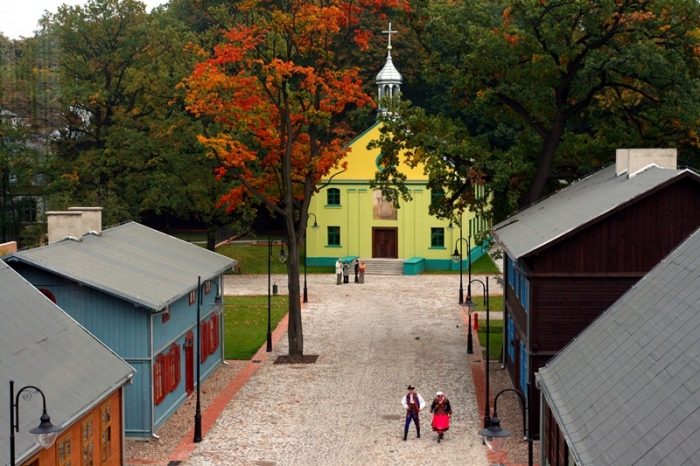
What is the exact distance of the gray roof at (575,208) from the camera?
2677cm

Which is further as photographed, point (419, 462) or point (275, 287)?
point (275, 287)

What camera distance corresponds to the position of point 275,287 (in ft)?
177

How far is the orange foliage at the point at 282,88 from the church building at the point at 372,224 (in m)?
26.4

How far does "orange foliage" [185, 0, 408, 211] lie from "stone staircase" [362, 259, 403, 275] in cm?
2598

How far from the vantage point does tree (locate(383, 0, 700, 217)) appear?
124 feet

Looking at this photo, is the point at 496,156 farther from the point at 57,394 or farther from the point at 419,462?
the point at 57,394

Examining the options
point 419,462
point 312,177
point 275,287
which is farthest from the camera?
point 275,287

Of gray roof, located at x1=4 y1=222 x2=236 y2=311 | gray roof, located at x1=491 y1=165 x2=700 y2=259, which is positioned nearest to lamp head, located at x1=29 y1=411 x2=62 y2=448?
gray roof, located at x1=4 y1=222 x2=236 y2=311

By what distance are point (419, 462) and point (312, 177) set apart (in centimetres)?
1725

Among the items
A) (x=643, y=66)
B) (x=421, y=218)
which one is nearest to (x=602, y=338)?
(x=643, y=66)

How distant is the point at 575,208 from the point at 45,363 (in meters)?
16.7

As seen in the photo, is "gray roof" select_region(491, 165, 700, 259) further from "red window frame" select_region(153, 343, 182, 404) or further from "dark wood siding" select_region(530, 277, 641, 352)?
"red window frame" select_region(153, 343, 182, 404)

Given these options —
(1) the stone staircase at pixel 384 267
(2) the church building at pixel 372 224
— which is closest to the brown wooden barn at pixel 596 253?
(1) the stone staircase at pixel 384 267

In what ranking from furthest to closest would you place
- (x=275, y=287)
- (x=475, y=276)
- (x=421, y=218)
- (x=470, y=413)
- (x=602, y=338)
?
(x=421, y=218)
(x=475, y=276)
(x=275, y=287)
(x=470, y=413)
(x=602, y=338)
